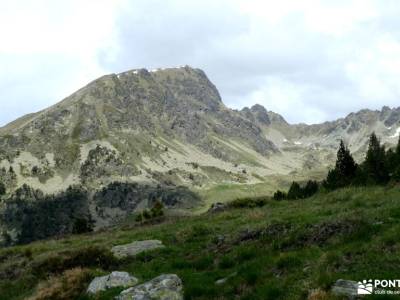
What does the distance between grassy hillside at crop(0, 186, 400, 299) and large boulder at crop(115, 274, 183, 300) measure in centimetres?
42

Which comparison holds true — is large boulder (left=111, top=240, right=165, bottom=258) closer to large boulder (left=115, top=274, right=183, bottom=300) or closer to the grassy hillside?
the grassy hillside

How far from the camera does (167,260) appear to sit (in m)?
22.5

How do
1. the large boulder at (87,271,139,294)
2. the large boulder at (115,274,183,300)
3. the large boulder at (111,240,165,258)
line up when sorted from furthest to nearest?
the large boulder at (111,240,165,258), the large boulder at (87,271,139,294), the large boulder at (115,274,183,300)

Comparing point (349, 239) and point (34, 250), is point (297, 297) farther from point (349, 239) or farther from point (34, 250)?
point (34, 250)

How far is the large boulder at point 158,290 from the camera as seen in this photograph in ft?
55.6

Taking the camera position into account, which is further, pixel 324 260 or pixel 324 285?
pixel 324 260

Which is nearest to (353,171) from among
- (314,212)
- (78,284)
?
(314,212)

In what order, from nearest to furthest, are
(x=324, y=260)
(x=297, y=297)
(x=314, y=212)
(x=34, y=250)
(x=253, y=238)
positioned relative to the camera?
1. (x=297, y=297)
2. (x=324, y=260)
3. (x=253, y=238)
4. (x=314, y=212)
5. (x=34, y=250)

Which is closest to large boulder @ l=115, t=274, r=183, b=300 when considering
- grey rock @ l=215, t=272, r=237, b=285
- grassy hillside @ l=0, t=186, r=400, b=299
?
grassy hillside @ l=0, t=186, r=400, b=299

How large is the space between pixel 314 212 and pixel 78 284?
1259 centimetres

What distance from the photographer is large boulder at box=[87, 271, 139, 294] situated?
1880cm

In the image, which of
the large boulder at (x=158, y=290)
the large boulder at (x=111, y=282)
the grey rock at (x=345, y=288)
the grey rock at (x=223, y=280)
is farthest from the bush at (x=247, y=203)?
the grey rock at (x=345, y=288)

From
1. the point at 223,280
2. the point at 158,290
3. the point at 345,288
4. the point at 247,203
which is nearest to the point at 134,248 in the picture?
the point at 158,290

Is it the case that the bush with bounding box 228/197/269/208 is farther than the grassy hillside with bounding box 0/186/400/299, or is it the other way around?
the bush with bounding box 228/197/269/208
